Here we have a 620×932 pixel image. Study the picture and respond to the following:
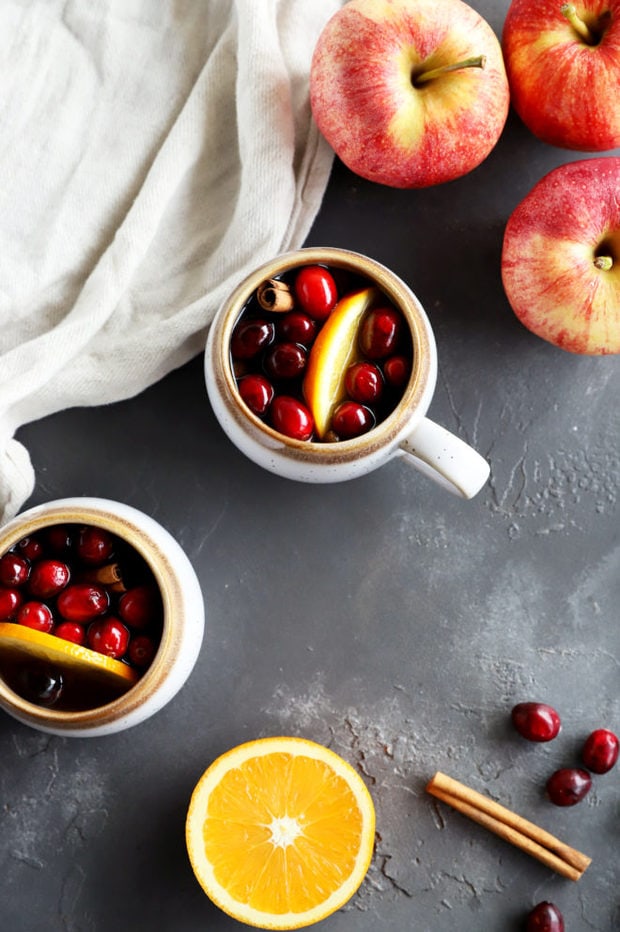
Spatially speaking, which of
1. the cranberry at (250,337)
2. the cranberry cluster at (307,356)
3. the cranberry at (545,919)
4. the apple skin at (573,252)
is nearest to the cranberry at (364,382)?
the cranberry cluster at (307,356)

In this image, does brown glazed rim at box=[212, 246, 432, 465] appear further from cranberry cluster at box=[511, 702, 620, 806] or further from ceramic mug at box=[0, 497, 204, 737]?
cranberry cluster at box=[511, 702, 620, 806]

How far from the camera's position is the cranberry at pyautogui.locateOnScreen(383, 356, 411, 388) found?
1.07 meters

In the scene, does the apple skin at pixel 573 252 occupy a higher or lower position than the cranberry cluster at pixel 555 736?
higher

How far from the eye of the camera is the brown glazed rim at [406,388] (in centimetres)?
102

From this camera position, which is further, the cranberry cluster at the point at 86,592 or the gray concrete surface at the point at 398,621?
the gray concrete surface at the point at 398,621

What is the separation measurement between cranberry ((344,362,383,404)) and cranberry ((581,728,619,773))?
50cm

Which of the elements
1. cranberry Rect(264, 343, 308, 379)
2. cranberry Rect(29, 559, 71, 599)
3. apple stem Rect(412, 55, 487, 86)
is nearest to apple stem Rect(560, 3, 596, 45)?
apple stem Rect(412, 55, 487, 86)

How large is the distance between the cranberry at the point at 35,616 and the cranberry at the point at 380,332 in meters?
0.46

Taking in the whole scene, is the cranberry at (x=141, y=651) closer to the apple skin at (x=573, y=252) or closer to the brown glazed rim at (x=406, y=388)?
the brown glazed rim at (x=406, y=388)

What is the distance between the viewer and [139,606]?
3.49 ft

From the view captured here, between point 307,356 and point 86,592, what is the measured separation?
14.2 inches

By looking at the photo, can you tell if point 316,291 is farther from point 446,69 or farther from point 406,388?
point 446,69

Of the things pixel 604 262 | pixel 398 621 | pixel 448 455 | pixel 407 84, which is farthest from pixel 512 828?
pixel 407 84

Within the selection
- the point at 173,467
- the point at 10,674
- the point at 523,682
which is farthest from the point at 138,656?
the point at 523,682
